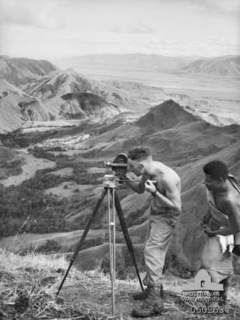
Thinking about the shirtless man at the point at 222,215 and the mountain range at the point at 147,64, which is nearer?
the shirtless man at the point at 222,215

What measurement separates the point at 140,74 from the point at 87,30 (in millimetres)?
1321

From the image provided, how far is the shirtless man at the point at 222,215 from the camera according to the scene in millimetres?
6477

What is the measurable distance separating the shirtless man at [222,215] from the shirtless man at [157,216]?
37 centimetres

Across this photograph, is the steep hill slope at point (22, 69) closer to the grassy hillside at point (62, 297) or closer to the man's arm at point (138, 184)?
the grassy hillside at point (62, 297)

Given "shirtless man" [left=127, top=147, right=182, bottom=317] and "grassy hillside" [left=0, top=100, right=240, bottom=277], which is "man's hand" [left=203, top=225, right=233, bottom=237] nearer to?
"shirtless man" [left=127, top=147, right=182, bottom=317]

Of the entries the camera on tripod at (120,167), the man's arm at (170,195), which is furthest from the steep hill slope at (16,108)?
the man's arm at (170,195)

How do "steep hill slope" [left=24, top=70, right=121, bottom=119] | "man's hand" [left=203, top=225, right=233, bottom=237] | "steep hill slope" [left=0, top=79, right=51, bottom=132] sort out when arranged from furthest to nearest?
1. "steep hill slope" [left=0, top=79, right=51, bottom=132]
2. "steep hill slope" [left=24, top=70, right=121, bottom=119]
3. "man's hand" [left=203, top=225, right=233, bottom=237]

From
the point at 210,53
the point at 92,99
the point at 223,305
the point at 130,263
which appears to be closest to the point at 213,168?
the point at 223,305

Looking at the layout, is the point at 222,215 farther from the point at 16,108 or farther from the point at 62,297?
the point at 16,108

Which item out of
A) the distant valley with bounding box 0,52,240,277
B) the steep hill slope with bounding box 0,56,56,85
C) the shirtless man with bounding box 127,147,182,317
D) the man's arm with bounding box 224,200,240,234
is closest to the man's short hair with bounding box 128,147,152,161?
the shirtless man with bounding box 127,147,182,317

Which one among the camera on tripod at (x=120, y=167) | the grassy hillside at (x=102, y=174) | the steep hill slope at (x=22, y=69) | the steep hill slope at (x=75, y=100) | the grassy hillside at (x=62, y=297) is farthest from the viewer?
the steep hill slope at (x=75, y=100)

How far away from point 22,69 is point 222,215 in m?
6.85

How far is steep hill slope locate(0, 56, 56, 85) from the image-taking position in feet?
40.7

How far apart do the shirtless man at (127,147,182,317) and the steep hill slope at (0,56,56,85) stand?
6312mm
